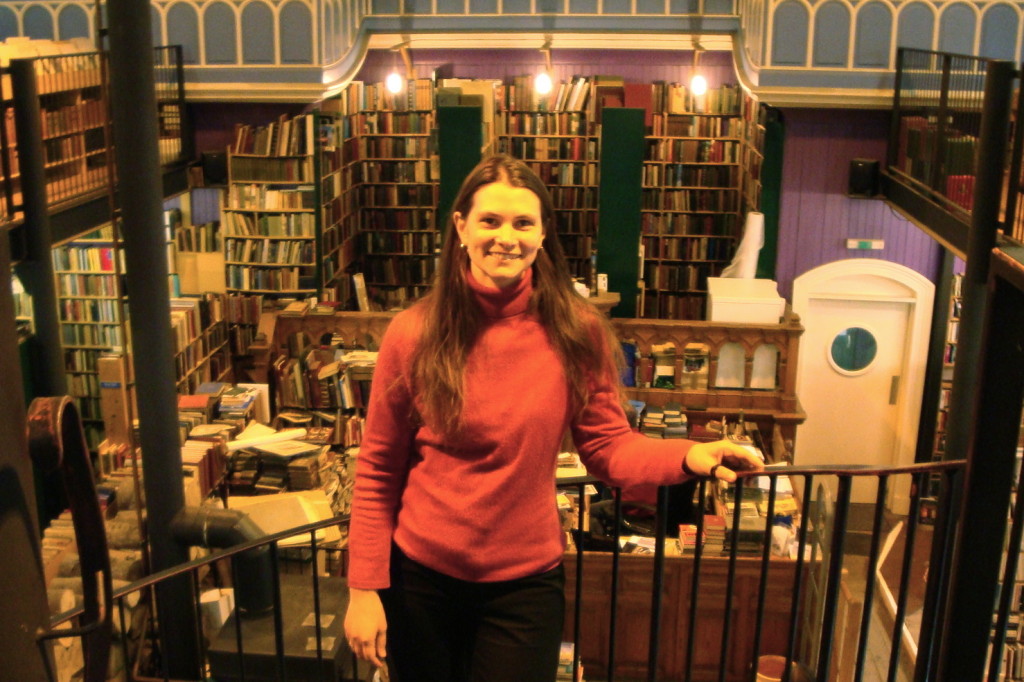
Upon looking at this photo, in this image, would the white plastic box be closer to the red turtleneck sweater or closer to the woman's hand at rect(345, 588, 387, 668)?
the red turtleneck sweater

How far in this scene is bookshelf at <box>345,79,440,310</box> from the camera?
1227cm

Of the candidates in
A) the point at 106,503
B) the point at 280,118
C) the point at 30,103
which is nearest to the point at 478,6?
the point at 280,118

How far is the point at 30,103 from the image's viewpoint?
7.05m

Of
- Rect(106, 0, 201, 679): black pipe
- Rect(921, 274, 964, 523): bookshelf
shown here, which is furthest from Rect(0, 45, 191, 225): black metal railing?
Rect(921, 274, 964, 523): bookshelf

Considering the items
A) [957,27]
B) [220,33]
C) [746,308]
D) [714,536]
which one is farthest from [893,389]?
[220,33]

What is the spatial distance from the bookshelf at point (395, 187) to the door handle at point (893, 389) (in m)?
5.06

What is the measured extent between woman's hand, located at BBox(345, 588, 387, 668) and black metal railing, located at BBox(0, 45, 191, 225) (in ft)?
17.5

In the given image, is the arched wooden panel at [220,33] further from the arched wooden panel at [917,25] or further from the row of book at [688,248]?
the arched wooden panel at [917,25]

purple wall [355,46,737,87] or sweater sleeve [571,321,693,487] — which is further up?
purple wall [355,46,737,87]

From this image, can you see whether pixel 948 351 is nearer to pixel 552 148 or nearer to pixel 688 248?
pixel 688 248

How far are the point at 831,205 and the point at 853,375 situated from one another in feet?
5.15

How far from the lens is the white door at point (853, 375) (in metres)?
9.70

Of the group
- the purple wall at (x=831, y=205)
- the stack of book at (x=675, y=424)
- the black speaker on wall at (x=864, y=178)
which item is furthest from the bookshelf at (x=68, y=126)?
the black speaker on wall at (x=864, y=178)

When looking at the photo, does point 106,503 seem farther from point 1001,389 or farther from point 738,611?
point 1001,389
